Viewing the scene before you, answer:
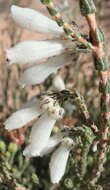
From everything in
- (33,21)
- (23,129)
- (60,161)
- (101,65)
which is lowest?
(23,129)

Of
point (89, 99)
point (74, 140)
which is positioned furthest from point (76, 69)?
point (74, 140)

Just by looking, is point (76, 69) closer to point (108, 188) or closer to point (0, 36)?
point (108, 188)

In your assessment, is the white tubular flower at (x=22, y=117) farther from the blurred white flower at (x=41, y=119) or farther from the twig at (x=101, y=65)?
the twig at (x=101, y=65)

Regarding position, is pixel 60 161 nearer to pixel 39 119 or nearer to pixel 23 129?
pixel 39 119

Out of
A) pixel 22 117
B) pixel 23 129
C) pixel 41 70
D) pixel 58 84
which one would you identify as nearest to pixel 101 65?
pixel 41 70

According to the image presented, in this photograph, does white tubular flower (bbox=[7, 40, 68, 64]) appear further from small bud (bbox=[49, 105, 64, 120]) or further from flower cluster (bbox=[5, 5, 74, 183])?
small bud (bbox=[49, 105, 64, 120])

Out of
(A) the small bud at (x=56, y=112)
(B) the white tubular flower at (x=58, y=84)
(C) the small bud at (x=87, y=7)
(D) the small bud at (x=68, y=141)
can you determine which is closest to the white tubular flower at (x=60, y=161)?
(D) the small bud at (x=68, y=141)
